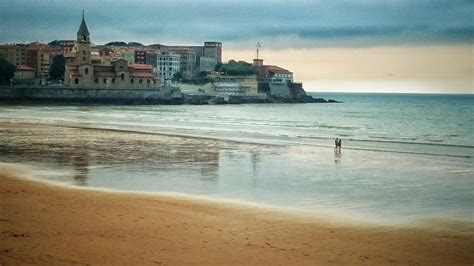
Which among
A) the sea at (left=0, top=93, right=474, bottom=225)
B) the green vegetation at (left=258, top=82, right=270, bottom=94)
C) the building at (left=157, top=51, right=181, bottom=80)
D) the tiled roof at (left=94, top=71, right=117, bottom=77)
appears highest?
the building at (left=157, top=51, right=181, bottom=80)

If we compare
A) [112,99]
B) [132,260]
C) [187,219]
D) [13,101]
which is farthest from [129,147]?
[112,99]

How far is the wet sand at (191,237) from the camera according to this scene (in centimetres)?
780

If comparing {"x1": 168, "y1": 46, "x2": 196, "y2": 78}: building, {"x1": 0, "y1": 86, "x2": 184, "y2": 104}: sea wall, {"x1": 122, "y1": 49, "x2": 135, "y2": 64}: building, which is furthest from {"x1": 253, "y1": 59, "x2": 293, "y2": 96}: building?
{"x1": 0, "y1": 86, "x2": 184, "y2": 104}: sea wall

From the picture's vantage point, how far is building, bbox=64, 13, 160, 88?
106 metres

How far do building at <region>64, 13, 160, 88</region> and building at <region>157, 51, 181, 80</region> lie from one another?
3683 cm

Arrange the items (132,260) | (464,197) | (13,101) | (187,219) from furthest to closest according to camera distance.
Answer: (13,101) → (464,197) → (187,219) → (132,260)

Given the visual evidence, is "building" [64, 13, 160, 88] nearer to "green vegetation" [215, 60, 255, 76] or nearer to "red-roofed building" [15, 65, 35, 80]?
"red-roofed building" [15, 65, 35, 80]

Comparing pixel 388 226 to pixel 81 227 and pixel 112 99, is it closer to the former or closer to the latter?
pixel 81 227

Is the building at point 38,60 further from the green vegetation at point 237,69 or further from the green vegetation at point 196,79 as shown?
the green vegetation at point 237,69

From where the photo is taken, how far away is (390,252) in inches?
337

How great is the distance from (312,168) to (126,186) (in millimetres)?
7437

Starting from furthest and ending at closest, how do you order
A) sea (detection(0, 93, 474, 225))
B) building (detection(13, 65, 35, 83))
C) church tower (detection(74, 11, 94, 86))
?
building (detection(13, 65, 35, 83))
church tower (detection(74, 11, 94, 86))
sea (detection(0, 93, 474, 225))

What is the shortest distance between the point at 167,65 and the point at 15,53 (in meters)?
40.4

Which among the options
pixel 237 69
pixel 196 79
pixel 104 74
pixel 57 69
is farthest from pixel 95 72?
pixel 237 69
